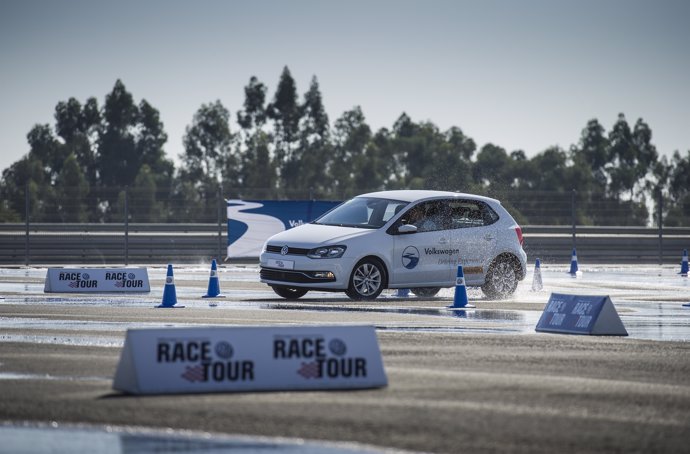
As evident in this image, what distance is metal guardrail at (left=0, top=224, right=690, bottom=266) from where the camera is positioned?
36406 millimetres

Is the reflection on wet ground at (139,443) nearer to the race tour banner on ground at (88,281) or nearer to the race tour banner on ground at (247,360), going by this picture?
the race tour banner on ground at (247,360)

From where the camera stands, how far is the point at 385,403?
897 centimetres

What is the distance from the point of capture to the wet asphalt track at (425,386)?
7.92 m

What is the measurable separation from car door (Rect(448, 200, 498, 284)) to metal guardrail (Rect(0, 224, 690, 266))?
570 inches

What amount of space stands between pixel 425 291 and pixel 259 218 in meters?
11.6

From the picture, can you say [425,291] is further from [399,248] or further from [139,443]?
[139,443]

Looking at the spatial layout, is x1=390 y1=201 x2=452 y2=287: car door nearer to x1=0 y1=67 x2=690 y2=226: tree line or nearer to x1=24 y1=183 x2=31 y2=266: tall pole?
x1=24 y1=183 x2=31 y2=266: tall pole

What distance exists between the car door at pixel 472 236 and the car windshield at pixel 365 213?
1.06m

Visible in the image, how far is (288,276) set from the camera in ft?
66.7

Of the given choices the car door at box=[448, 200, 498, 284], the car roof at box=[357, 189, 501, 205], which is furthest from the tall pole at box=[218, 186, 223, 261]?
the car door at box=[448, 200, 498, 284]

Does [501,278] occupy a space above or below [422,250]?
below

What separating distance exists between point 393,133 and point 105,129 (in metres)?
30.3

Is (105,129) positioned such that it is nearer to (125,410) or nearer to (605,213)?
(605,213)

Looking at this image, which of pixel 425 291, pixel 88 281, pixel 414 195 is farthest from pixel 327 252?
pixel 88 281
